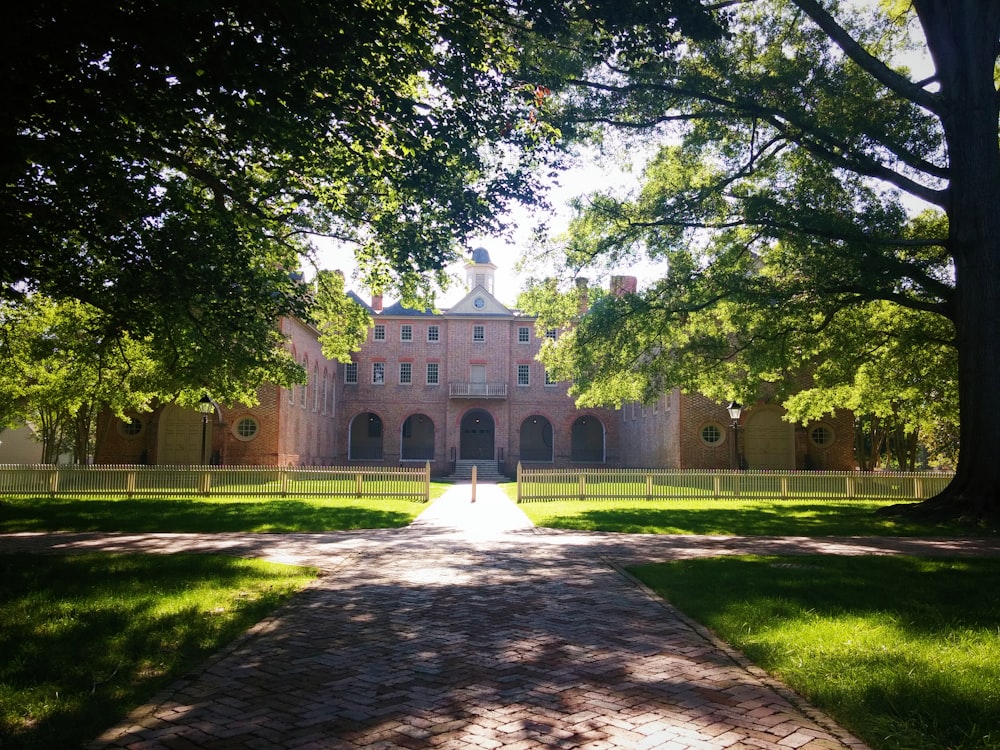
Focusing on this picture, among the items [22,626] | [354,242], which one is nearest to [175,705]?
[22,626]

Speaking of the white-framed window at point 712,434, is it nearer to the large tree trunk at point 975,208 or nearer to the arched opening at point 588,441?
the arched opening at point 588,441

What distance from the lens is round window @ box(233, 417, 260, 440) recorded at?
34.1 metres

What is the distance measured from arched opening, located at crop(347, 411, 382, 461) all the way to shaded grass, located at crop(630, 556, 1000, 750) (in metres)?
39.5

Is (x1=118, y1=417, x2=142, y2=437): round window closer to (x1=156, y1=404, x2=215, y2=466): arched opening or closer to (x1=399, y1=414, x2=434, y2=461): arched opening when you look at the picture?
(x1=156, y1=404, x2=215, y2=466): arched opening

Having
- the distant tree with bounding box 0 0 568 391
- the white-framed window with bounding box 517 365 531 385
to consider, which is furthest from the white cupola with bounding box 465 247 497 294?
the distant tree with bounding box 0 0 568 391

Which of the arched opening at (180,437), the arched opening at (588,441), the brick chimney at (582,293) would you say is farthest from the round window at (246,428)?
the arched opening at (588,441)

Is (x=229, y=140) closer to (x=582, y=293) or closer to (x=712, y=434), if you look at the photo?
(x=582, y=293)

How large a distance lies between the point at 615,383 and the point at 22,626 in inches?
715

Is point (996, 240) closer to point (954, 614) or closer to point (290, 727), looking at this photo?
point (954, 614)

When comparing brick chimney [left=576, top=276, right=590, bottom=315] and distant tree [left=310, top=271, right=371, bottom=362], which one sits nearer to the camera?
brick chimney [left=576, top=276, right=590, bottom=315]

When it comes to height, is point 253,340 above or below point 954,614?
above

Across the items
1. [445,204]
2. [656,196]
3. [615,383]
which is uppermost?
[656,196]

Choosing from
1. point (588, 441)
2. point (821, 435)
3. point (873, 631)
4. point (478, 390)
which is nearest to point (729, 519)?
point (873, 631)

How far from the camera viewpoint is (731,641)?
5941 mm
